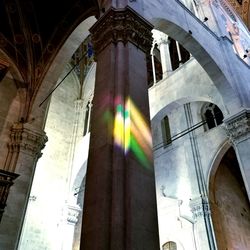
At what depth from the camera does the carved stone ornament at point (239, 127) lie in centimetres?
655

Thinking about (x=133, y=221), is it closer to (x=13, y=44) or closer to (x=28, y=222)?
(x=13, y=44)

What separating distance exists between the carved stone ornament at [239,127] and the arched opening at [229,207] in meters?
3.48

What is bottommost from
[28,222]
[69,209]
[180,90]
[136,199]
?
[136,199]

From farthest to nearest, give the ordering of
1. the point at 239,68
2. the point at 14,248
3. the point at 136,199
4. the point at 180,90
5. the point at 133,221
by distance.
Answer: the point at 180,90 < the point at 239,68 < the point at 14,248 < the point at 136,199 < the point at 133,221

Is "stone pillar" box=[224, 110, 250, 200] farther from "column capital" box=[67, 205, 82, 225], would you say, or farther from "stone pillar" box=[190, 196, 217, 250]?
"column capital" box=[67, 205, 82, 225]

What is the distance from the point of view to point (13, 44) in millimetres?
7051

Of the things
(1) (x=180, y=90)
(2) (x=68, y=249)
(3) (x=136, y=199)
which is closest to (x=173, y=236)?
(2) (x=68, y=249)

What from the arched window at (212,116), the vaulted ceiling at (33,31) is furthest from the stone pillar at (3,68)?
the arched window at (212,116)

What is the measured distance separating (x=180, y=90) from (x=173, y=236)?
197 inches

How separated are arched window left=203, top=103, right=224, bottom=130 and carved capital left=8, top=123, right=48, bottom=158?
21.7 ft

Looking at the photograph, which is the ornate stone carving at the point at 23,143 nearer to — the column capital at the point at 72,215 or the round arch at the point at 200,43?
the round arch at the point at 200,43

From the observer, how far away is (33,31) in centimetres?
716

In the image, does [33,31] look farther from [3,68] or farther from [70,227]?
[70,227]

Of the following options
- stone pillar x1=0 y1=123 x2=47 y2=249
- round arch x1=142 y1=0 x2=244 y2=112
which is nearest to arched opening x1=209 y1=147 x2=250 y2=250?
round arch x1=142 y1=0 x2=244 y2=112
